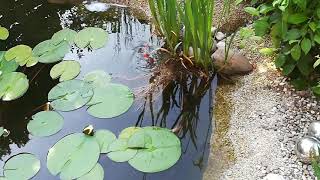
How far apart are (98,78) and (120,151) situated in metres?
0.49

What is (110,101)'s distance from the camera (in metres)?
1.99

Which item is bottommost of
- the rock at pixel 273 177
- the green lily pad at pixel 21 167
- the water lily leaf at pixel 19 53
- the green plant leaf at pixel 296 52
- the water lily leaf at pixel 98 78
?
the green lily pad at pixel 21 167

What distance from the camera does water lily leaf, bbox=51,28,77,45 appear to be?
93.5 inches

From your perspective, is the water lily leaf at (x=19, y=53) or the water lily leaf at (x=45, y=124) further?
the water lily leaf at (x=19, y=53)

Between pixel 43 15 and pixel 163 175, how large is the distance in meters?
1.43

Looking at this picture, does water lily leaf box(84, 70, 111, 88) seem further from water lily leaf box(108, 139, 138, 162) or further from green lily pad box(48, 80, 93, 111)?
water lily leaf box(108, 139, 138, 162)

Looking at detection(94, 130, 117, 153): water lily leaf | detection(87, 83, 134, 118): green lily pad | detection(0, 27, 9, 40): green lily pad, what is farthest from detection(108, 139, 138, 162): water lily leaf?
detection(0, 27, 9, 40): green lily pad

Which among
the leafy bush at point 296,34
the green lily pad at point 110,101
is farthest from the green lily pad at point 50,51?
the leafy bush at point 296,34

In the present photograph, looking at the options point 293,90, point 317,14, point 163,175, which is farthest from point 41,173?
point 317,14

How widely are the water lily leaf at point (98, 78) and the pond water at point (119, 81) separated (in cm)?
5

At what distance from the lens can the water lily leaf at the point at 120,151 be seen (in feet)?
5.72

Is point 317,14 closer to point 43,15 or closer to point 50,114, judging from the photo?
point 50,114

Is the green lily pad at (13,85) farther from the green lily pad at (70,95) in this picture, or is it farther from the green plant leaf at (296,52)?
the green plant leaf at (296,52)

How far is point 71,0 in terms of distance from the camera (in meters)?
2.67
